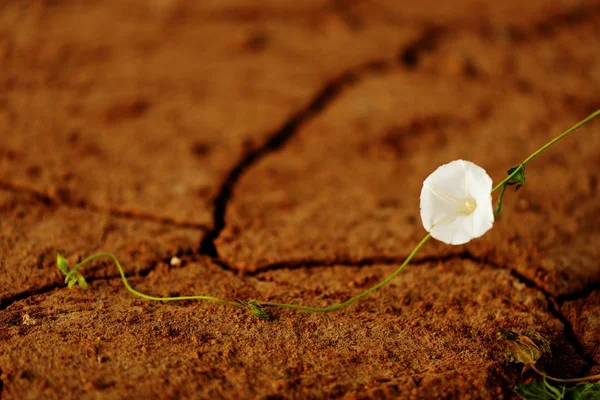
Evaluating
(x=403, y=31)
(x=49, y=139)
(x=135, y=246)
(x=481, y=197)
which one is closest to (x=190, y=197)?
(x=135, y=246)

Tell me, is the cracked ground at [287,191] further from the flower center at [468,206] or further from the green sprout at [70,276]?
the flower center at [468,206]

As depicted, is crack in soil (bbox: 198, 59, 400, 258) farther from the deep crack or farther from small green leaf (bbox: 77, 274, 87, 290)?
small green leaf (bbox: 77, 274, 87, 290)

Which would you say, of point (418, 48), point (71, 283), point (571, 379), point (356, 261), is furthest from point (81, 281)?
point (418, 48)

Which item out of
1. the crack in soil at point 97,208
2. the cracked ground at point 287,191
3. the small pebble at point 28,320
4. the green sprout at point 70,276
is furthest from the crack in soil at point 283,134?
the small pebble at point 28,320

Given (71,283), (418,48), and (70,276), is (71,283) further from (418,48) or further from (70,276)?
(418,48)

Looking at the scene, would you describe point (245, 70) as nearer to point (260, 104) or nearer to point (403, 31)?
point (260, 104)

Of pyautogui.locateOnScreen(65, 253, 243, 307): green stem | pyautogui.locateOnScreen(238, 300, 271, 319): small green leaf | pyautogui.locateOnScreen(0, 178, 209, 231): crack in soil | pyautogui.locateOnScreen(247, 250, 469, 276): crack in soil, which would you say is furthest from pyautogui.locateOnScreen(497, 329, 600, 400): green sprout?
pyautogui.locateOnScreen(0, 178, 209, 231): crack in soil
